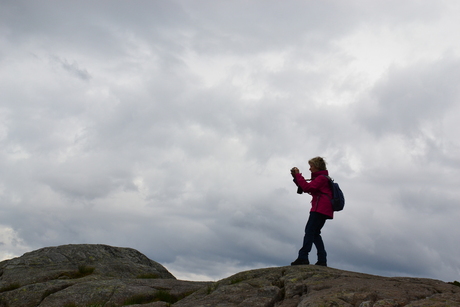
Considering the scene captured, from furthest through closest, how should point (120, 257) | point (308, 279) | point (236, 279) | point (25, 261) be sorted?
1. point (120, 257)
2. point (25, 261)
3. point (236, 279)
4. point (308, 279)

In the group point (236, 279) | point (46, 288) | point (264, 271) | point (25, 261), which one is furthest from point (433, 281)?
point (25, 261)

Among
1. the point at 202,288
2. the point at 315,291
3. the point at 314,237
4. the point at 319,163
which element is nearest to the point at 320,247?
the point at 314,237

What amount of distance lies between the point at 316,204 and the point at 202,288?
4879 millimetres

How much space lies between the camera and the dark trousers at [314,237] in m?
13.9

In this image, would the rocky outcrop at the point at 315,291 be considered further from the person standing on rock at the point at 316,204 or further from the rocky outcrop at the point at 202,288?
the person standing on rock at the point at 316,204

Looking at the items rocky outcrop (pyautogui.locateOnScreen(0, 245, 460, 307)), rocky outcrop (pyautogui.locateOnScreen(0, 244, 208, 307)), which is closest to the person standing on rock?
rocky outcrop (pyautogui.locateOnScreen(0, 245, 460, 307))

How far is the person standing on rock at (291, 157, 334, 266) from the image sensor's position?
45.3 feet

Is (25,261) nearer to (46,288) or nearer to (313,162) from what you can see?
(46,288)

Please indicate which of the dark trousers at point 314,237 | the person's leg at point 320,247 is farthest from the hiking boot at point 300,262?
the person's leg at point 320,247

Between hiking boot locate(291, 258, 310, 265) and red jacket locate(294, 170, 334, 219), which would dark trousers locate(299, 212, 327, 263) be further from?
red jacket locate(294, 170, 334, 219)

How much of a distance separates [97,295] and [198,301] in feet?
14.4

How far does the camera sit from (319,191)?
14.1 meters

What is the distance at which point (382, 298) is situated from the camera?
8.92 m

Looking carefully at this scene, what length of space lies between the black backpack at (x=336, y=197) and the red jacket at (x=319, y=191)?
12 centimetres
